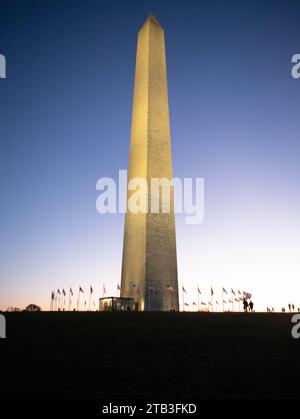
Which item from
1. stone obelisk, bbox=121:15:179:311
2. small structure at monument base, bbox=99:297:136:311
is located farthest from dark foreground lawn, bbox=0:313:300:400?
stone obelisk, bbox=121:15:179:311

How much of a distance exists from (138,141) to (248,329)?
31.8m

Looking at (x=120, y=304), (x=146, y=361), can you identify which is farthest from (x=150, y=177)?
(x=146, y=361)

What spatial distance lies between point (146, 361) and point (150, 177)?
32.3 metres

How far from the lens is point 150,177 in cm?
4244

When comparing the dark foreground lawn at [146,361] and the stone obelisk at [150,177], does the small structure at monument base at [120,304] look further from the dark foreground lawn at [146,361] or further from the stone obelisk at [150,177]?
the dark foreground lawn at [146,361]

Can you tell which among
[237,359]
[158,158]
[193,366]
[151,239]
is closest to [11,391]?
[193,366]

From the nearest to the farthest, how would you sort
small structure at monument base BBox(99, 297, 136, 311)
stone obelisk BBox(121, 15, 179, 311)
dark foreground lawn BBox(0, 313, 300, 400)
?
1. dark foreground lawn BBox(0, 313, 300, 400)
2. small structure at monument base BBox(99, 297, 136, 311)
3. stone obelisk BBox(121, 15, 179, 311)

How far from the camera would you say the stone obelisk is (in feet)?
135

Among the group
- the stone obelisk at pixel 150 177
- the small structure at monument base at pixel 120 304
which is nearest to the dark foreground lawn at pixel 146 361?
the small structure at monument base at pixel 120 304

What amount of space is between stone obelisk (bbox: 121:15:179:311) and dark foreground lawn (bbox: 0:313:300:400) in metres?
24.3

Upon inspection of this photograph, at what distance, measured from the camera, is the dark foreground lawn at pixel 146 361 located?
8875mm

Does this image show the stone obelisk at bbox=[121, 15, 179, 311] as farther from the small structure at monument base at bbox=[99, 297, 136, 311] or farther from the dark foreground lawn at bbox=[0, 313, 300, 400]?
the dark foreground lawn at bbox=[0, 313, 300, 400]

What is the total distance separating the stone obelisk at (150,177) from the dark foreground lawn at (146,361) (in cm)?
2434

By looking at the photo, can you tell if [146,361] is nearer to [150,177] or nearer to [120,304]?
[120,304]
